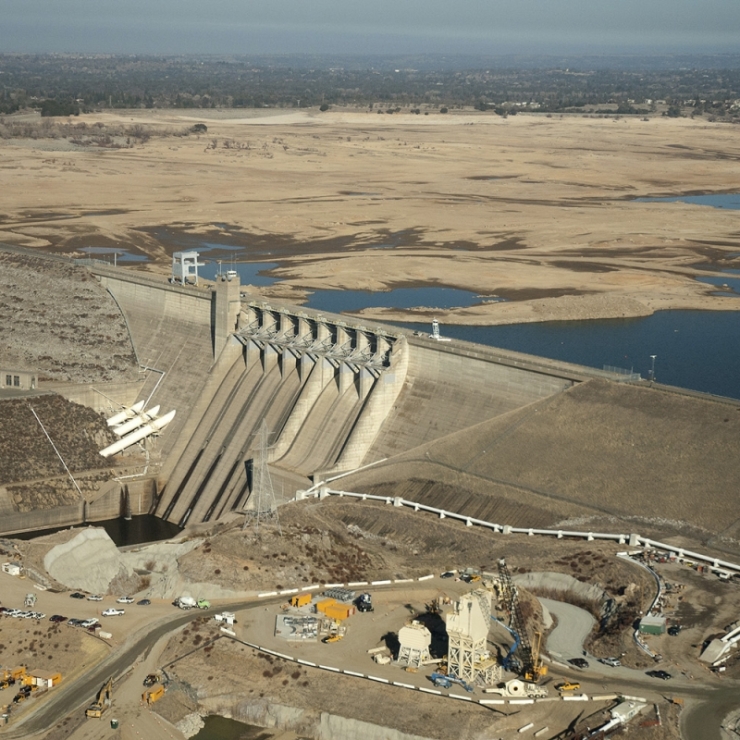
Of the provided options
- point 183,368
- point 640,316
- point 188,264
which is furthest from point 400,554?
point 640,316

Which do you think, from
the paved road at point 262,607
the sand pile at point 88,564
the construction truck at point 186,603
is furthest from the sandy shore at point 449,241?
the paved road at point 262,607

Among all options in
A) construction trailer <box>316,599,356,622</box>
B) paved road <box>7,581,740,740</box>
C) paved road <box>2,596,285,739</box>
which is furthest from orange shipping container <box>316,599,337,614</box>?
paved road <box>2,596,285,739</box>

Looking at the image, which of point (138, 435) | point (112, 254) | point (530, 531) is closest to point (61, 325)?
point (138, 435)

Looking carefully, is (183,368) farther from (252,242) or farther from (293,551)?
(252,242)

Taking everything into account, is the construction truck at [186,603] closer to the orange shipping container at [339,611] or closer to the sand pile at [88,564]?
the sand pile at [88,564]

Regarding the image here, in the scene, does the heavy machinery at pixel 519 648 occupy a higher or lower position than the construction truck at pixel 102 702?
higher
